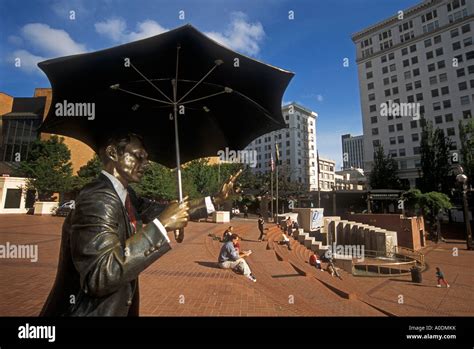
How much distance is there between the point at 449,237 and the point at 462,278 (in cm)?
1811

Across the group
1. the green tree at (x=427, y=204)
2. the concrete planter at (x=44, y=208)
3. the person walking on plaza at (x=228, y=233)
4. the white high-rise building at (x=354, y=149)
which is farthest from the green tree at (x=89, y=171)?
the white high-rise building at (x=354, y=149)

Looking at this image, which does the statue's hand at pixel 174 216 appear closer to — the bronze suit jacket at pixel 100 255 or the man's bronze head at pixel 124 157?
the bronze suit jacket at pixel 100 255

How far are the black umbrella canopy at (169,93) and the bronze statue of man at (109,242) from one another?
0.62 metres

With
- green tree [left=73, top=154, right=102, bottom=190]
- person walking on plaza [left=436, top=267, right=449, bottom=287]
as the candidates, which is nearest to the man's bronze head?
person walking on plaza [left=436, top=267, right=449, bottom=287]

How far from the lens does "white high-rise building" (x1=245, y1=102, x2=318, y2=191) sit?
8031 cm

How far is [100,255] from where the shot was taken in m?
1.29

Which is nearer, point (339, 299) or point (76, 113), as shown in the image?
point (76, 113)

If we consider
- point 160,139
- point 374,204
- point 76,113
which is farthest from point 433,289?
point 374,204

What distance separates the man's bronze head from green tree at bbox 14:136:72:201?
37.7 m

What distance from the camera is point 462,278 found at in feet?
49.5

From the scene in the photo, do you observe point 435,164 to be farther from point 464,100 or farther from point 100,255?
point 100,255

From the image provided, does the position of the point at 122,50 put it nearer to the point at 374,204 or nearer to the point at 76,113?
the point at 76,113

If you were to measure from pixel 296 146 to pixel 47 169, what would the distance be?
6482cm
